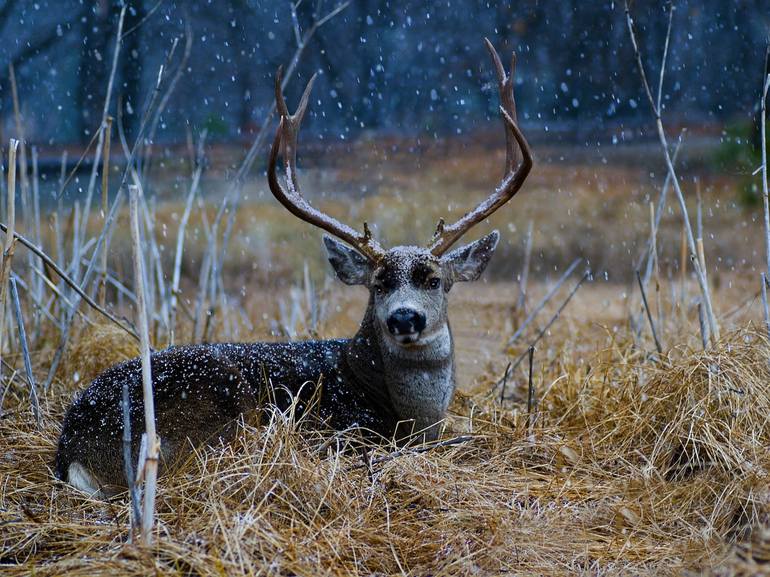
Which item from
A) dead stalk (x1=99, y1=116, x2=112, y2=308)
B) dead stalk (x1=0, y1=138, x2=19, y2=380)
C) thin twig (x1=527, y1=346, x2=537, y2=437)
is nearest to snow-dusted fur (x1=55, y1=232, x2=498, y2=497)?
thin twig (x1=527, y1=346, x2=537, y2=437)

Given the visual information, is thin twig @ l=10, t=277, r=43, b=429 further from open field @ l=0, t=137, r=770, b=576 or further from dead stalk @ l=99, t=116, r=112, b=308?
dead stalk @ l=99, t=116, r=112, b=308

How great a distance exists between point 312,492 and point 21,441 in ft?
4.83

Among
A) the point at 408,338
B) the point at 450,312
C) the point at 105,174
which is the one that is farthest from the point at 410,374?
the point at 450,312

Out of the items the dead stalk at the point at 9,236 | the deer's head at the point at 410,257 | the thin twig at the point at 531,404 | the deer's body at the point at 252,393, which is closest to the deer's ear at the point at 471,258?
the deer's head at the point at 410,257

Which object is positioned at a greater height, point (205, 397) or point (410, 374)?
point (410, 374)

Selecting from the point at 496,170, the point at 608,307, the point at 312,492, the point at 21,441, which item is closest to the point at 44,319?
the point at 21,441

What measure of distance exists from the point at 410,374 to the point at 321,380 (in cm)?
36

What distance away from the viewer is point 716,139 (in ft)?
33.3

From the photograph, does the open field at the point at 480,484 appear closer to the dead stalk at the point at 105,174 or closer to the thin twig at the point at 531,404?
the thin twig at the point at 531,404

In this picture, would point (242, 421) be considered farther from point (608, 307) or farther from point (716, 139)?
point (716, 139)

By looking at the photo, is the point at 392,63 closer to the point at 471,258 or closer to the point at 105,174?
the point at 105,174

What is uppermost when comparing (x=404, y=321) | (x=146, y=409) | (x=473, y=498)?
(x=404, y=321)

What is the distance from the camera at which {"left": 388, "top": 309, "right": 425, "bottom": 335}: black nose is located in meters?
3.60

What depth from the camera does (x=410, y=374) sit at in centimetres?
384
